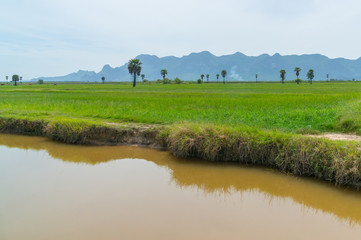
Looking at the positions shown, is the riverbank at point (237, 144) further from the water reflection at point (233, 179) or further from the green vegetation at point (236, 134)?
the water reflection at point (233, 179)

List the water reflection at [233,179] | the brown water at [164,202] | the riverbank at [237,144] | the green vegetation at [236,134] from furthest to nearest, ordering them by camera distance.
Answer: the green vegetation at [236,134]
the riverbank at [237,144]
the water reflection at [233,179]
the brown water at [164,202]

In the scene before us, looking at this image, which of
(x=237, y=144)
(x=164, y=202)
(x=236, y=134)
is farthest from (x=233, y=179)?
(x=164, y=202)

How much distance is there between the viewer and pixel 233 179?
19.4 ft

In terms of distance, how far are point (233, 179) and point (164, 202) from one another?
202cm

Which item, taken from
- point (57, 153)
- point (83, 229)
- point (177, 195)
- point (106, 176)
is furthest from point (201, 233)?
point (57, 153)

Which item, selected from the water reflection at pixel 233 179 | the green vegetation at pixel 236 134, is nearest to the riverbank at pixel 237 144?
the green vegetation at pixel 236 134

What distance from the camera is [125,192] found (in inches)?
200

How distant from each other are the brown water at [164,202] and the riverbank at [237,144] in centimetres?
32

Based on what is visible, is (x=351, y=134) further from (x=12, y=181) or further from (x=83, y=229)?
(x=12, y=181)

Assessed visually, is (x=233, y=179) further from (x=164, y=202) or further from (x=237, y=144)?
(x=164, y=202)

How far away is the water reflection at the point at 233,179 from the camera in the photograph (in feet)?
15.8

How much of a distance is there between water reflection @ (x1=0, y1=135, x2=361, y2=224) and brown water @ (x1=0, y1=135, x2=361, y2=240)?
0.9 inches

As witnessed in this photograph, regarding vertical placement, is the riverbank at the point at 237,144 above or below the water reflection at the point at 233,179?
above

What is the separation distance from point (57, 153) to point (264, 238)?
6833 mm
